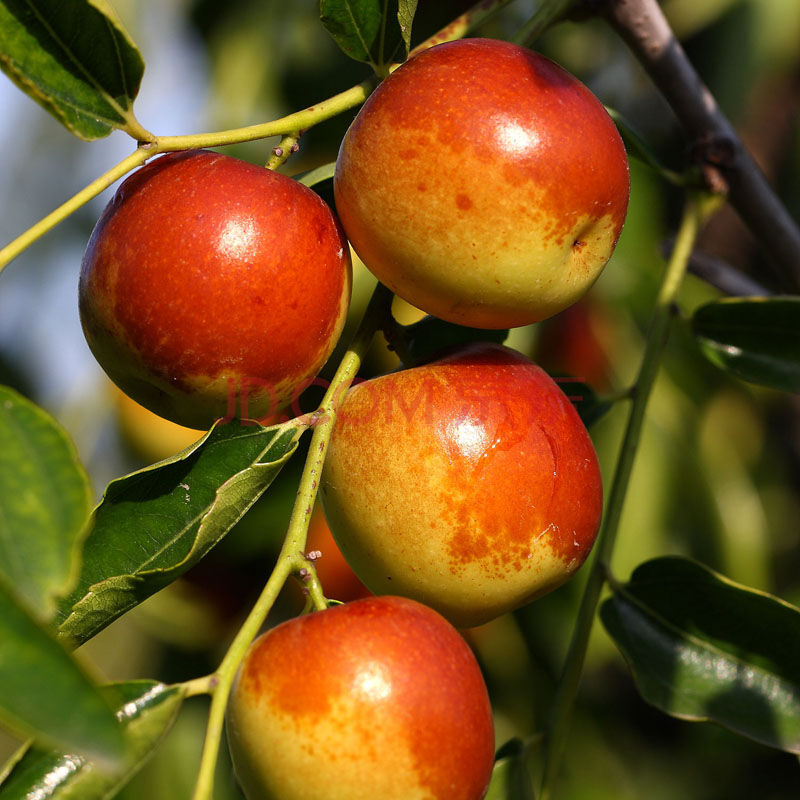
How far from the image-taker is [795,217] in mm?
2625

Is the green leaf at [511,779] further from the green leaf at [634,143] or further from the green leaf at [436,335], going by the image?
the green leaf at [634,143]

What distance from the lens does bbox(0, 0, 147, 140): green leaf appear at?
1046 millimetres

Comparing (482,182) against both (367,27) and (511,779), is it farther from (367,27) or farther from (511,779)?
(511,779)

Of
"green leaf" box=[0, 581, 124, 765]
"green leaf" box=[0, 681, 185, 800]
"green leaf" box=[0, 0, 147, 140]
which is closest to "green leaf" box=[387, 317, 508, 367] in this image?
"green leaf" box=[0, 0, 147, 140]

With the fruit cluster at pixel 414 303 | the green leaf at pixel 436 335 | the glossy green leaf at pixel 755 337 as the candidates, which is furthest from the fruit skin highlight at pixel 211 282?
the glossy green leaf at pixel 755 337

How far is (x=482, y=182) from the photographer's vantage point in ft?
3.69

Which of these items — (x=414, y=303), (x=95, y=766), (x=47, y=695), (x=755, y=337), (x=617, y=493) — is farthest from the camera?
(x=755, y=337)

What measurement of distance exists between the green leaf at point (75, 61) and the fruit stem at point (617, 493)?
0.84m

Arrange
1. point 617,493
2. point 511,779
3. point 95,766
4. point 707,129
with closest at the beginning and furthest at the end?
point 95,766 < point 511,779 < point 617,493 < point 707,129

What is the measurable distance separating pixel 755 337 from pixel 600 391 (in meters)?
0.74

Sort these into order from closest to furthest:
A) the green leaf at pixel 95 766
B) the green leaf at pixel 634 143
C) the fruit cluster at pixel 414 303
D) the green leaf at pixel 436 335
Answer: the green leaf at pixel 95 766
the fruit cluster at pixel 414 303
the green leaf at pixel 436 335
the green leaf at pixel 634 143

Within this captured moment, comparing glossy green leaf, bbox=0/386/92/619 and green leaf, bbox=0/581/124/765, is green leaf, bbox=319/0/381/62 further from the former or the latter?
green leaf, bbox=0/581/124/765

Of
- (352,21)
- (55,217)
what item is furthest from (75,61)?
(352,21)

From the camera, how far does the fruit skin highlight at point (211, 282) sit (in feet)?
3.76
